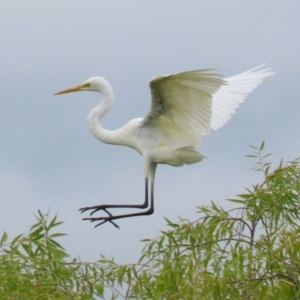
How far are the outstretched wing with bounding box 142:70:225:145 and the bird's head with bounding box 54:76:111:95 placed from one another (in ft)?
1.63

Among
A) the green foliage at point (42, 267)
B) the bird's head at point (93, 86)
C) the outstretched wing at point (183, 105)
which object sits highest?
the bird's head at point (93, 86)

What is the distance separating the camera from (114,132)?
855cm

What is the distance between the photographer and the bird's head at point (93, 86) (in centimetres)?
851

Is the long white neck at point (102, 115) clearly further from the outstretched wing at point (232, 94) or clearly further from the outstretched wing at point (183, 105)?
the outstretched wing at point (232, 94)

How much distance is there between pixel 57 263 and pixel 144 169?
10.5ft

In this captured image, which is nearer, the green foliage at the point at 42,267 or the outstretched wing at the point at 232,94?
the green foliage at the point at 42,267

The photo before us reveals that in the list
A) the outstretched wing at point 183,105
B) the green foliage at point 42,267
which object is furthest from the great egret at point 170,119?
the green foliage at point 42,267

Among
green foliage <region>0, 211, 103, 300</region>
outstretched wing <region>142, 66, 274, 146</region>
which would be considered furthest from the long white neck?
green foliage <region>0, 211, 103, 300</region>

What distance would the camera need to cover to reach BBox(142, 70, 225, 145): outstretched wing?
279 inches

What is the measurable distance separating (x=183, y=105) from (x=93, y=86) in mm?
1135

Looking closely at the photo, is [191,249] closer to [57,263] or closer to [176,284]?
[176,284]

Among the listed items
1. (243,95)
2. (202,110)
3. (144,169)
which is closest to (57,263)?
(202,110)

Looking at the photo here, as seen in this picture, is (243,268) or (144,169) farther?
(144,169)

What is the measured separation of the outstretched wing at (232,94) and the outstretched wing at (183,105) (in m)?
0.26
